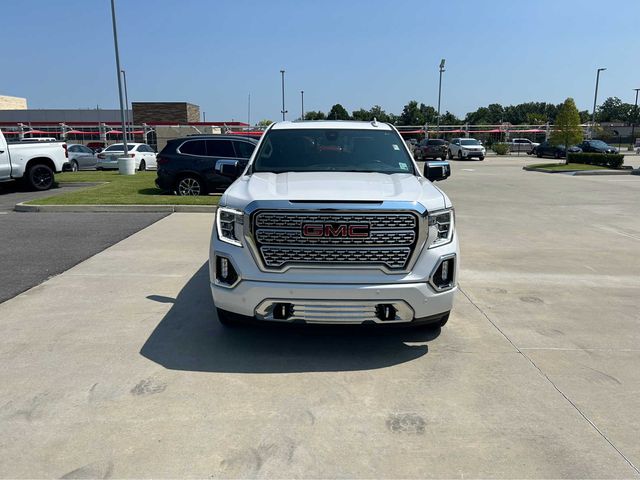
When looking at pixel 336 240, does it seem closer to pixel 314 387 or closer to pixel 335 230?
pixel 335 230

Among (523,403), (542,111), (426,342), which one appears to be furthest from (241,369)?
(542,111)

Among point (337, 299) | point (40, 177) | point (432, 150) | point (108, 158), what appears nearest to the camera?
point (337, 299)

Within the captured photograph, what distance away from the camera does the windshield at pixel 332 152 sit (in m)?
5.30

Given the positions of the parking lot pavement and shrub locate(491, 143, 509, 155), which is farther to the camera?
shrub locate(491, 143, 509, 155)

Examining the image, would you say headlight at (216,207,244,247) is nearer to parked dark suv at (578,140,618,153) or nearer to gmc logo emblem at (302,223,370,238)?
gmc logo emblem at (302,223,370,238)

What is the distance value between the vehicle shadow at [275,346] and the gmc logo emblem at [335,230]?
74 centimetres

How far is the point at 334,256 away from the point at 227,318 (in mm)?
1134

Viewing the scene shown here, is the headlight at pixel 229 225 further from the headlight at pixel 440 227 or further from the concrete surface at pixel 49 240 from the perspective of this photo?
the concrete surface at pixel 49 240

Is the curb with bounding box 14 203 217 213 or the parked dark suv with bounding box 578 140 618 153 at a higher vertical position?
the parked dark suv with bounding box 578 140 618 153

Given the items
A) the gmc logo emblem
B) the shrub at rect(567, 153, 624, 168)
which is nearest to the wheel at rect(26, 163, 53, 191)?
the gmc logo emblem

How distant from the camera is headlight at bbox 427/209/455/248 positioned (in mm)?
4059

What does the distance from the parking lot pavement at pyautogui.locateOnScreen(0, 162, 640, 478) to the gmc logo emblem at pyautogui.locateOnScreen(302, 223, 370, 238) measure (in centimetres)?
84

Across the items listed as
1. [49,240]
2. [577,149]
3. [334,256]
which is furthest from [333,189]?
[577,149]

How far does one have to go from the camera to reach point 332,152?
547 centimetres
